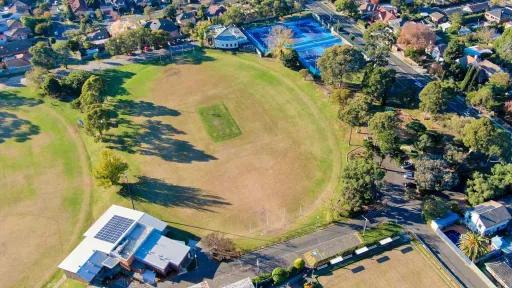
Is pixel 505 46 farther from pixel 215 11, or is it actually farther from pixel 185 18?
pixel 185 18

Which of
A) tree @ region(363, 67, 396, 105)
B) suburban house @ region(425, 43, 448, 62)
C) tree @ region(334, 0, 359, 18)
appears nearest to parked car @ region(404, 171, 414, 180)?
tree @ region(363, 67, 396, 105)

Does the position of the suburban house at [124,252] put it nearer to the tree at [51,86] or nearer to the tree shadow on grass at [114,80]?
the tree shadow on grass at [114,80]

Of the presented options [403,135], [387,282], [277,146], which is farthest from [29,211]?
[403,135]

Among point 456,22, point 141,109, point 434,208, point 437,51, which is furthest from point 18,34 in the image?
point 456,22

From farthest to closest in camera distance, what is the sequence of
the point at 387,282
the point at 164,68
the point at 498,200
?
the point at 164,68, the point at 498,200, the point at 387,282

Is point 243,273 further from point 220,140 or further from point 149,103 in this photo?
point 149,103

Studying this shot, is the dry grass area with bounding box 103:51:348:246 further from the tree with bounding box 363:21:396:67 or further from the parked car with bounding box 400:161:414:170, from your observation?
the tree with bounding box 363:21:396:67
